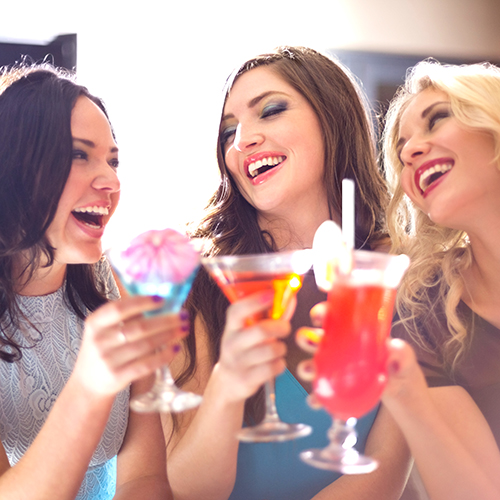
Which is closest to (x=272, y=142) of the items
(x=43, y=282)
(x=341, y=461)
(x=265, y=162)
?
(x=265, y=162)

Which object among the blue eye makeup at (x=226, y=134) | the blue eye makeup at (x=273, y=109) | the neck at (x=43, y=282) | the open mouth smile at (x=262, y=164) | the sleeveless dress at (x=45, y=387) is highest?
the blue eye makeup at (x=273, y=109)

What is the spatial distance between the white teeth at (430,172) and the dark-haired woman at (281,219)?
0.45 m

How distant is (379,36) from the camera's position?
535 cm

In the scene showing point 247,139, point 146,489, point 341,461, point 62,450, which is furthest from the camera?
point 247,139

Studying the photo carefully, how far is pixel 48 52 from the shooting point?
4219mm

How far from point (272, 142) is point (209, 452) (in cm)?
108

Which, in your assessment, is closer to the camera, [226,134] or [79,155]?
[79,155]

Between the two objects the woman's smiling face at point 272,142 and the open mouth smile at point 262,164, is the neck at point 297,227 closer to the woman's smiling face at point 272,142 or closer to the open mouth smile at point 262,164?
the woman's smiling face at point 272,142

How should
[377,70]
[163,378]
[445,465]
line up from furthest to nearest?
[377,70] → [445,465] → [163,378]

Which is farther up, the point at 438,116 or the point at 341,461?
the point at 438,116

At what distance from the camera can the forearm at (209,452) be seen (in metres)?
1.35

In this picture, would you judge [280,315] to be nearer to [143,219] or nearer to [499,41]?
[143,219]

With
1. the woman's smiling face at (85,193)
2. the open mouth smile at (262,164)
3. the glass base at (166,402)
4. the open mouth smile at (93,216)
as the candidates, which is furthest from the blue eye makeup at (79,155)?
the glass base at (166,402)

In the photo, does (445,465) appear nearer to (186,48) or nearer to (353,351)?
(353,351)
